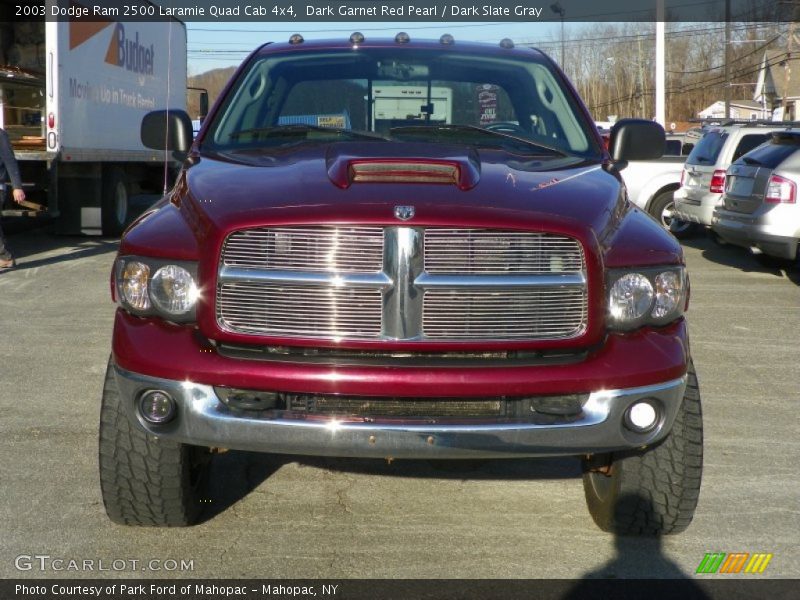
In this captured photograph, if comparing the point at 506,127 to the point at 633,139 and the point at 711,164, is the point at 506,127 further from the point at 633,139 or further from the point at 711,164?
the point at 711,164

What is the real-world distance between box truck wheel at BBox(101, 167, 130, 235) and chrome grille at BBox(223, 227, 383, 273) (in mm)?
13213

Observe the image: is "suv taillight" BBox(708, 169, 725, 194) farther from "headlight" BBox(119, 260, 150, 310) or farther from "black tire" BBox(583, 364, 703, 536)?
"headlight" BBox(119, 260, 150, 310)

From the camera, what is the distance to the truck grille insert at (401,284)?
371 cm

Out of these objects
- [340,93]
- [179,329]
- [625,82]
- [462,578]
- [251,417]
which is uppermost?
[625,82]

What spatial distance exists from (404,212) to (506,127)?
1.73m

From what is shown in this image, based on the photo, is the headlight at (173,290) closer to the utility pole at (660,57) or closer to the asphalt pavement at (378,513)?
the asphalt pavement at (378,513)

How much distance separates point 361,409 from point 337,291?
0.39 m

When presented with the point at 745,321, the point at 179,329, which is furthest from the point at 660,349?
the point at 745,321

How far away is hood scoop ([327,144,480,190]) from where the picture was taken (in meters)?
3.96

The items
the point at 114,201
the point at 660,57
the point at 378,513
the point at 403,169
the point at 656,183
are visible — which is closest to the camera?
the point at 403,169

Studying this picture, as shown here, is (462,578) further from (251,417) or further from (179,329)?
(179,329)

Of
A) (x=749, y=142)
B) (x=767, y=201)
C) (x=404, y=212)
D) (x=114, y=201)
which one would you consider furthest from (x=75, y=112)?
(x=404, y=212)

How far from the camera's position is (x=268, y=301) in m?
3.74

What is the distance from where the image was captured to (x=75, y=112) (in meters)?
14.8
